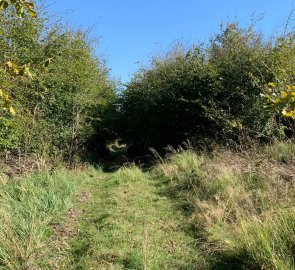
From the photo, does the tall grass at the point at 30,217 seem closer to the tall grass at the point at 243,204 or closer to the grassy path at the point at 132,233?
the grassy path at the point at 132,233

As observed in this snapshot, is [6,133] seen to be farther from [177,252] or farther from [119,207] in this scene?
[177,252]

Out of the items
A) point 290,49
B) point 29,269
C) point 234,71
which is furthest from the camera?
point 234,71

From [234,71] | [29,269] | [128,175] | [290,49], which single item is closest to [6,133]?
[128,175]

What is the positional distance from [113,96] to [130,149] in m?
2.56

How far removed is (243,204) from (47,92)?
275 inches

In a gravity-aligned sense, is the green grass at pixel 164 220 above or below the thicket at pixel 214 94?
below

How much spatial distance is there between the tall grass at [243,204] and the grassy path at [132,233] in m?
0.33

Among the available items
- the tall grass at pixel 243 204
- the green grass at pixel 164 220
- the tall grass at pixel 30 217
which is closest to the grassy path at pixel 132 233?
the green grass at pixel 164 220

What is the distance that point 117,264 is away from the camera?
185 inches

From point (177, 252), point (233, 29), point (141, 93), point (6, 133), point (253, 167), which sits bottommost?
point (177, 252)

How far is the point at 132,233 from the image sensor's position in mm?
→ 5711

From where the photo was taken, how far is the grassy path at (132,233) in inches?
186

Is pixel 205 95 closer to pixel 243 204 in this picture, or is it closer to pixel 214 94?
pixel 214 94

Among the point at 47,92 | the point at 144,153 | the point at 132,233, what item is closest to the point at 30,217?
the point at 132,233
